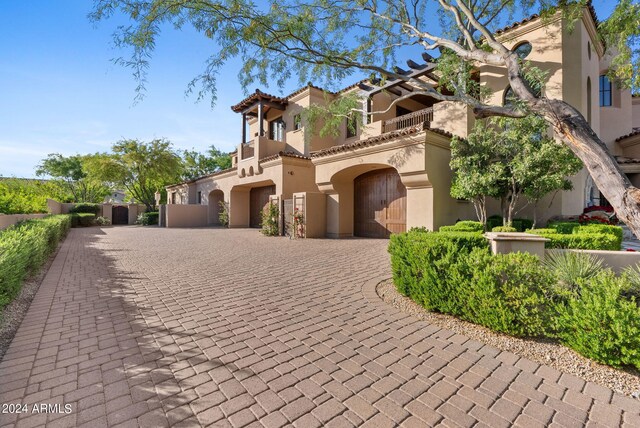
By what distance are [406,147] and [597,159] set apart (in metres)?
7.65

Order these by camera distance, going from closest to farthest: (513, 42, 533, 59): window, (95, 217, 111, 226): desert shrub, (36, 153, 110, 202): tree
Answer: (513, 42, 533, 59): window, (95, 217, 111, 226): desert shrub, (36, 153, 110, 202): tree

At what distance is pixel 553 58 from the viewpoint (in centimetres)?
1229

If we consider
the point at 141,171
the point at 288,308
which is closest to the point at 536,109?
the point at 288,308

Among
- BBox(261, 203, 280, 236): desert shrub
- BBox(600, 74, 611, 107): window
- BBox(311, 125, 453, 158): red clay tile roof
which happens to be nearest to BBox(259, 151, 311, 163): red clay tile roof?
BBox(311, 125, 453, 158): red clay tile roof

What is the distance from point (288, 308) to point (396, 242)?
2.48 m

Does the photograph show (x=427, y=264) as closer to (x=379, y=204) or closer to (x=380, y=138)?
(x=380, y=138)

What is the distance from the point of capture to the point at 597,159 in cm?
425

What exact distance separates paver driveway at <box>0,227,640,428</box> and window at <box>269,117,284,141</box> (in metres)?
17.5

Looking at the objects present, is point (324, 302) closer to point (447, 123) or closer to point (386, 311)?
point (386, 311)

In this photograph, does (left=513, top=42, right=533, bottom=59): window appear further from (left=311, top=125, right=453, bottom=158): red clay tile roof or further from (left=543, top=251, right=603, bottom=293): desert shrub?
(left=543, top=251, right=603, bottom=293): desert shrub

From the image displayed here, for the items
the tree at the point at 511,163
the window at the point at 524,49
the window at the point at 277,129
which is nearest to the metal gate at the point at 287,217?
the window at the point at 277,129

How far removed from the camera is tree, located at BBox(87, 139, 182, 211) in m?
28.2

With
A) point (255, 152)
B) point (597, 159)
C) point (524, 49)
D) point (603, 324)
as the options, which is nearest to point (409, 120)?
point (524, 49)

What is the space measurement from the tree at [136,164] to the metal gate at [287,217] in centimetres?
1969
